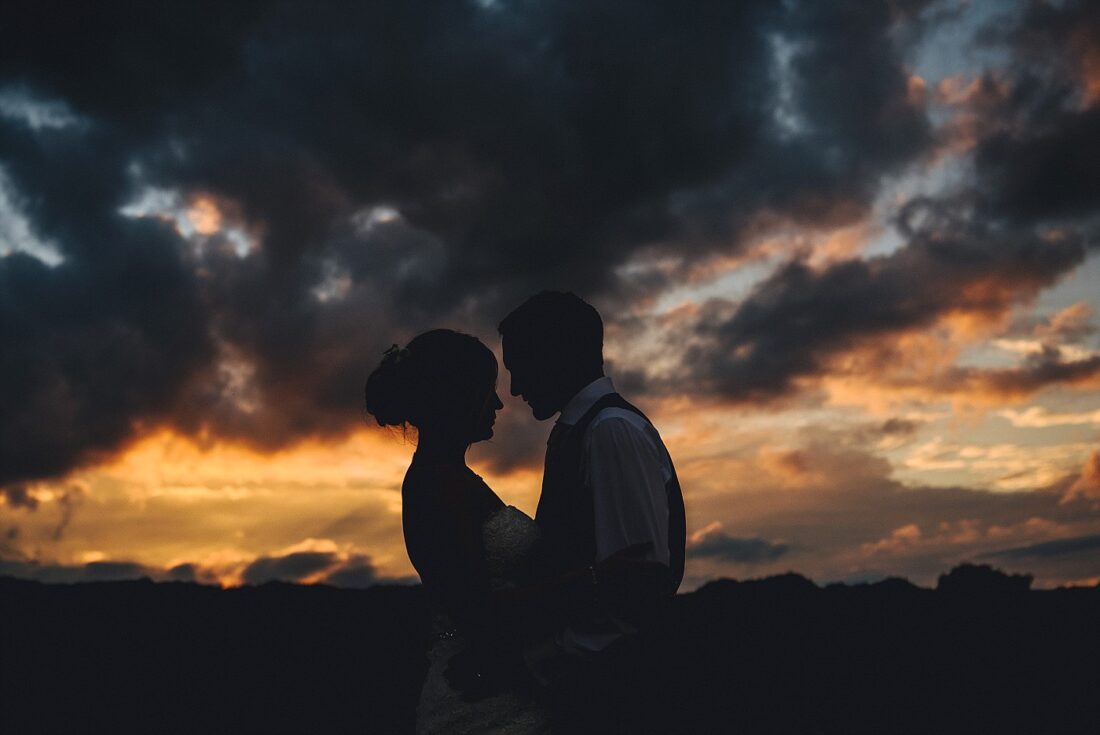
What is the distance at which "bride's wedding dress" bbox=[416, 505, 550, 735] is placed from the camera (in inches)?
154

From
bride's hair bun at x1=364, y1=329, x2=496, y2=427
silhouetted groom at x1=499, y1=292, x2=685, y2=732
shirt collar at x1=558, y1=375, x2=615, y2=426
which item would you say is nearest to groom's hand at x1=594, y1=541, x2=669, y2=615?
silhouetted groom at x1=499, y1=292, x2=685, y2=732

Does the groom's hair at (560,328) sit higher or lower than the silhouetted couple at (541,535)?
higher

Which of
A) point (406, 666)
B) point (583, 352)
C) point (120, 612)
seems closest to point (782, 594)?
point (406, 666)

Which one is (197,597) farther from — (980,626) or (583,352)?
(583,352)

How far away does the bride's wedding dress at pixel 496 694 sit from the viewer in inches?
154

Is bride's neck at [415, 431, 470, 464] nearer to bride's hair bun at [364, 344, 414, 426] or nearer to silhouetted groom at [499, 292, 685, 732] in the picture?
bride's hair bun at [364, 344, 414, 426]

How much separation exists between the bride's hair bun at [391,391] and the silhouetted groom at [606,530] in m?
0.81

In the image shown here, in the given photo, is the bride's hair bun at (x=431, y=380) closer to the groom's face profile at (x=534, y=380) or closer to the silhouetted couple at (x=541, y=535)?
the silhouetted couple at (x=541, y=535)

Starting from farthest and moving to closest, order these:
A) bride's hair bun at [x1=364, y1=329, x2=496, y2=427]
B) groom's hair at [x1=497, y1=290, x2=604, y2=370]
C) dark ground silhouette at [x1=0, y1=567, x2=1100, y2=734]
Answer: dark ground silhouette at [x1=0, y1=567, x2=1100, y2=734]
bride's hair bun at [x1=364, y1=329, x2=496, y2=427]
groom's hair at [x1=497, y1=290, x2=604, y2=370]

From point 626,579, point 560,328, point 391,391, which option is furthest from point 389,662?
point 626,579

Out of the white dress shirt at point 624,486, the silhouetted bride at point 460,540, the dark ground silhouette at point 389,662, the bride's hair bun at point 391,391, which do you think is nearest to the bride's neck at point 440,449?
the silhouetted bride at point 460,540

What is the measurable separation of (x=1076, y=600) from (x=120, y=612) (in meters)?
52.0

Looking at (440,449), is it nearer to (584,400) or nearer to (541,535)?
(541,535)

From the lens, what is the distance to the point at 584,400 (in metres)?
4.04
